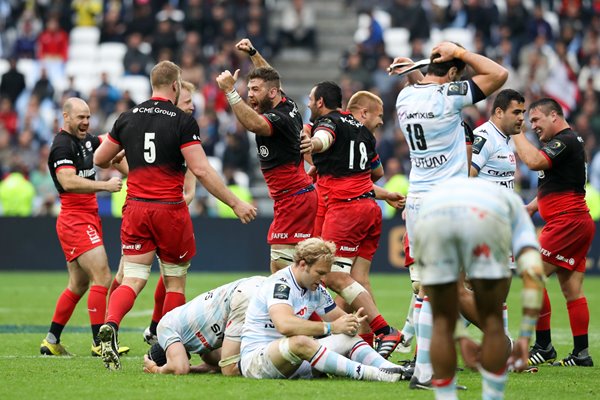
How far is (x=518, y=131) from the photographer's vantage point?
1079 cm

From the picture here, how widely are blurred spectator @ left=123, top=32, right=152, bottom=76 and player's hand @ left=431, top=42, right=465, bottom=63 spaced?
19643mm

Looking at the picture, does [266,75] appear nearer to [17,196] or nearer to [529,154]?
[529,154]

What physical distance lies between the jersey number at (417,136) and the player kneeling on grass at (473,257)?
193 cm

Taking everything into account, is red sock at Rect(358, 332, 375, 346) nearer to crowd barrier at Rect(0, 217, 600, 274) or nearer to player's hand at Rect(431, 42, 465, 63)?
player's hand at Rect(431, 42, 465, 63)

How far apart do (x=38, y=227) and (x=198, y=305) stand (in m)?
13.3

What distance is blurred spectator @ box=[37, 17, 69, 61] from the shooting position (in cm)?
2848

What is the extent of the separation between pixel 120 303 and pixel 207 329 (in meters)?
0.84

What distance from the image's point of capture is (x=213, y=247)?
2266 cm

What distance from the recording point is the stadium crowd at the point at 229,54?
84.3 feet

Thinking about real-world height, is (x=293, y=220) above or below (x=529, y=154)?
below

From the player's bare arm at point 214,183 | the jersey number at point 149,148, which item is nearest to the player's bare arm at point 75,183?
the jersey number at point 149,148

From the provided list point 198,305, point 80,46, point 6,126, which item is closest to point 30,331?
point 198,305

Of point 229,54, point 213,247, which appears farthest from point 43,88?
point 213,247

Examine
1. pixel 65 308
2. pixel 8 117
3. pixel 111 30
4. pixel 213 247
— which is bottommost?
pixel 213 247
